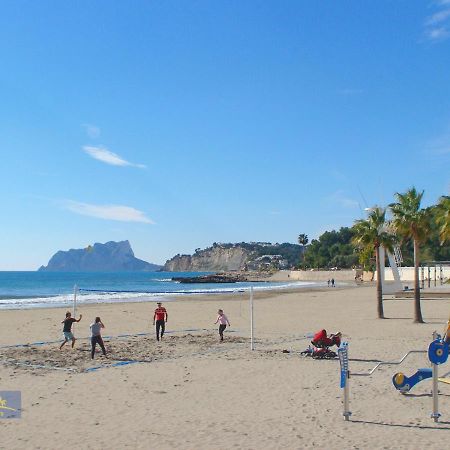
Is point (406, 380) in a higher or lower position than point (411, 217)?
lower

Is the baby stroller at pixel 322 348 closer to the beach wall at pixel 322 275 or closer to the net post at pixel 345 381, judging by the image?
the net post at pixel 345 381

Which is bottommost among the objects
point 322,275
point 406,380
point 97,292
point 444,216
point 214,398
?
point 214,398

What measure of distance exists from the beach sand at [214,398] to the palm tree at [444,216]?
11.5 ft

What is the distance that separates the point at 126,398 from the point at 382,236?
17.8m

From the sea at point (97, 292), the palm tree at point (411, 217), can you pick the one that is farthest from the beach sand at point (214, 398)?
the palm tree at point (411, 217)

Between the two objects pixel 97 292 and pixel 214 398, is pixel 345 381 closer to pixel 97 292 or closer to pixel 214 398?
pixel 214 398

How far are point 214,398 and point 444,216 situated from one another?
38.0 ft

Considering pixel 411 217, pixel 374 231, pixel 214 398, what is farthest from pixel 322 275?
pixel 214 398

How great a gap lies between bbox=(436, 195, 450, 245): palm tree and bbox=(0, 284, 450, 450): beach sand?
3507 mm

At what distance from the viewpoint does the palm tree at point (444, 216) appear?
17.9m

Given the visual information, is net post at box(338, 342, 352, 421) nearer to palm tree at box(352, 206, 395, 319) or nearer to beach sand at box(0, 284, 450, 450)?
beach sand at box(0, 284, 450, 450)

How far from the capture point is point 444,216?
18.8m

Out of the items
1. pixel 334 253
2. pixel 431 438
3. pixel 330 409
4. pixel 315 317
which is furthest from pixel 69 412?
pixel 334 253

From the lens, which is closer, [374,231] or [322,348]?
[322,348]
